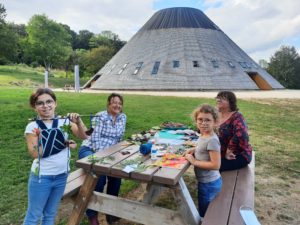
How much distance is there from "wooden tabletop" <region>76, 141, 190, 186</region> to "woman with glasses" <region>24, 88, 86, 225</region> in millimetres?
276

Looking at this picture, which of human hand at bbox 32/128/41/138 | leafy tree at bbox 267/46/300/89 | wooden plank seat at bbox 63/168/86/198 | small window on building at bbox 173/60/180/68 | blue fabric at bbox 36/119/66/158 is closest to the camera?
human hand at bbox 32/128/41/138

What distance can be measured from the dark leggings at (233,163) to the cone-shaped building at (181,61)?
79.5ft

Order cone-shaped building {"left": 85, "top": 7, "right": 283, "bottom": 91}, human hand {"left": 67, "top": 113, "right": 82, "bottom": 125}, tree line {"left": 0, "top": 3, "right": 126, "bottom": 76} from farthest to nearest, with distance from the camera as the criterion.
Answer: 1. tree line {"left": 0, "top": 3, "right": 126, "bottom": 76}
2. cone-shaped building {"left": 85, "top": 7, "right": 283, "bottom": 91}
3. human hand {"left": 67, "top": 113, "right": 82, "bottom": 125}

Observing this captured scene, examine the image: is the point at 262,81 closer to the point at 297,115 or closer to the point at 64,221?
the point at 297,115

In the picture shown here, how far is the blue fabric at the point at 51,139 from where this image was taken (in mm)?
2428

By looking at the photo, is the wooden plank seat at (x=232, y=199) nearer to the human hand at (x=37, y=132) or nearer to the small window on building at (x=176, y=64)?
the human hand at (x=37, y=132)

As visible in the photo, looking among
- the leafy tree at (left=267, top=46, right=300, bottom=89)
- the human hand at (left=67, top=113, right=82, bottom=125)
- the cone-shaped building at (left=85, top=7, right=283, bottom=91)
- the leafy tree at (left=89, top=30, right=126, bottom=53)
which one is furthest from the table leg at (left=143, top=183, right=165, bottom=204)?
the leafy tree at (left=89, top=30, right=126, bottom=53)

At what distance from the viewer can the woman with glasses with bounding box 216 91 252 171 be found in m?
3.69

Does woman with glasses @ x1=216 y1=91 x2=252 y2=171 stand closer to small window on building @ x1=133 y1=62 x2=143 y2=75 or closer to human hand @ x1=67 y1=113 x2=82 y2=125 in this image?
human hand @ x1=67 y1=113 x2=82 y2=125

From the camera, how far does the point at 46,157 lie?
250cm

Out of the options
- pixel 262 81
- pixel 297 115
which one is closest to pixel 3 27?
pixel 262 81

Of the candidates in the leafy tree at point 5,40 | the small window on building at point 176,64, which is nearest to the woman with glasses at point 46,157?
the small window on building at point 176,64

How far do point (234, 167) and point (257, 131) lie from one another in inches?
205

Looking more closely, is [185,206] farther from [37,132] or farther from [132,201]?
[37,132]
